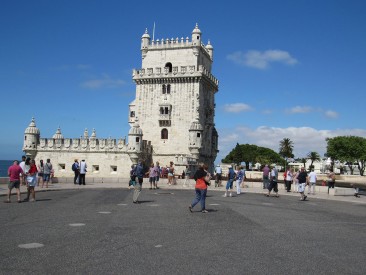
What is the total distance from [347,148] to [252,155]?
28.6m

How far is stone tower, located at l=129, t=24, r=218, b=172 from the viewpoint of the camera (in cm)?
4947

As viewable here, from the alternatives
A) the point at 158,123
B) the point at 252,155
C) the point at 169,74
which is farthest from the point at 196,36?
the point at 252,155

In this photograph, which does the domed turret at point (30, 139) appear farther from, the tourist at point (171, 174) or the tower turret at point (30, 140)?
the tourist at point (171, 174)

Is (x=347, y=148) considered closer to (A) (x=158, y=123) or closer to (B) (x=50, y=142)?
(A) (x=158, y=123)

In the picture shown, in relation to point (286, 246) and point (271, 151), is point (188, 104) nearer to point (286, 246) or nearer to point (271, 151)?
point (286, 246)

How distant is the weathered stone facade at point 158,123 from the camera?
1861 inches

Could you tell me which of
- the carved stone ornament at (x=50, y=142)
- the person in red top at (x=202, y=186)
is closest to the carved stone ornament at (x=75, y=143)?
the carved stone ornament at (x=50, y=142)

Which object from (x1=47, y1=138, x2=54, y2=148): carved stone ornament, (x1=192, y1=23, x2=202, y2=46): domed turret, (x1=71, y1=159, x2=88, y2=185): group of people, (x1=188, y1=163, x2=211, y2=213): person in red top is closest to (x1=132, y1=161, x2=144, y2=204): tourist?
(x1=188, y1=163, x2=211, y2=213): person in red top

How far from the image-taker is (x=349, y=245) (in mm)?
10344

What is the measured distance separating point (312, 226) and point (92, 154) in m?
37.6

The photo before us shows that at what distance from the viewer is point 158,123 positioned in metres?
50.6

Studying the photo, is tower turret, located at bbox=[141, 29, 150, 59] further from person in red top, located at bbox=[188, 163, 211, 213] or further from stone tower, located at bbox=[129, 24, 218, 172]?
person in red top, located at bbox=[188, 163, 211, 213]

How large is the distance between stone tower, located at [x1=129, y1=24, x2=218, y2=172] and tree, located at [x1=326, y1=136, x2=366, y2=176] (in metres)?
45.5

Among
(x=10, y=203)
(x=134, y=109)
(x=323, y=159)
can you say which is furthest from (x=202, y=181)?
(x=323, y=159)
